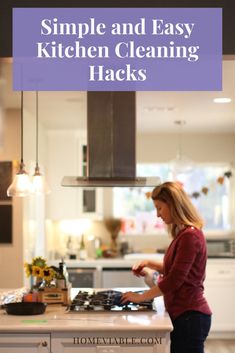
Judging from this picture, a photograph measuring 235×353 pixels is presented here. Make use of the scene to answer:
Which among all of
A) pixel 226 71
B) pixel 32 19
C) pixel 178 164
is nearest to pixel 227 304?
pixel 178 164

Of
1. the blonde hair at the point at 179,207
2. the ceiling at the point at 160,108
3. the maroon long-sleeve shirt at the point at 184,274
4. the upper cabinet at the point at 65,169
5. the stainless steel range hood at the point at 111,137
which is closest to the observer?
the maroon long-sleeve shirt at the point at 184,274

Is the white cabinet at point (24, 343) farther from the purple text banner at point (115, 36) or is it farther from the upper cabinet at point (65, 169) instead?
the upper cabinet at point (65, 169)

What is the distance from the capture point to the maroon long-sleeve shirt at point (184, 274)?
11.0ft

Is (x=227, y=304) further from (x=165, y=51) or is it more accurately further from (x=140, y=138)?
(x=165, y=51)

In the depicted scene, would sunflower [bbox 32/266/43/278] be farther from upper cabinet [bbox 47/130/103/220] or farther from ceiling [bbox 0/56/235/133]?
upper cabinet [bbox 47/130/103/220]

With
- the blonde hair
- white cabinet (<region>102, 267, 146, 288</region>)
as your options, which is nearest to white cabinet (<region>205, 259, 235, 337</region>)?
white cabinet (<region>102, 267, 146, 288</region>)

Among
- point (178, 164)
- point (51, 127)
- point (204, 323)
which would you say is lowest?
point (204, 323)

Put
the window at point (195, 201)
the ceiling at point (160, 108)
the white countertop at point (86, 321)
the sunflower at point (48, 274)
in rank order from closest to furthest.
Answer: the white countertop at point (86, 321) < the sunflower at point (48, 274) < the ceiling at point (160, 108) < the window at point (195, 201)

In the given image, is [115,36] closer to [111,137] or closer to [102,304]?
[111,137]

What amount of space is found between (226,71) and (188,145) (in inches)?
150

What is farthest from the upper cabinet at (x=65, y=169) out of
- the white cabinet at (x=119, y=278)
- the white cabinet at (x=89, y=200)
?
the white cabinet at (x=119, y=278)

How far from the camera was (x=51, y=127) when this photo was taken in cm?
725

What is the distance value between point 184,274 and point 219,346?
11.8 ft

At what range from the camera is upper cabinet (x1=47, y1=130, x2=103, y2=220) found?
743 centimetres
